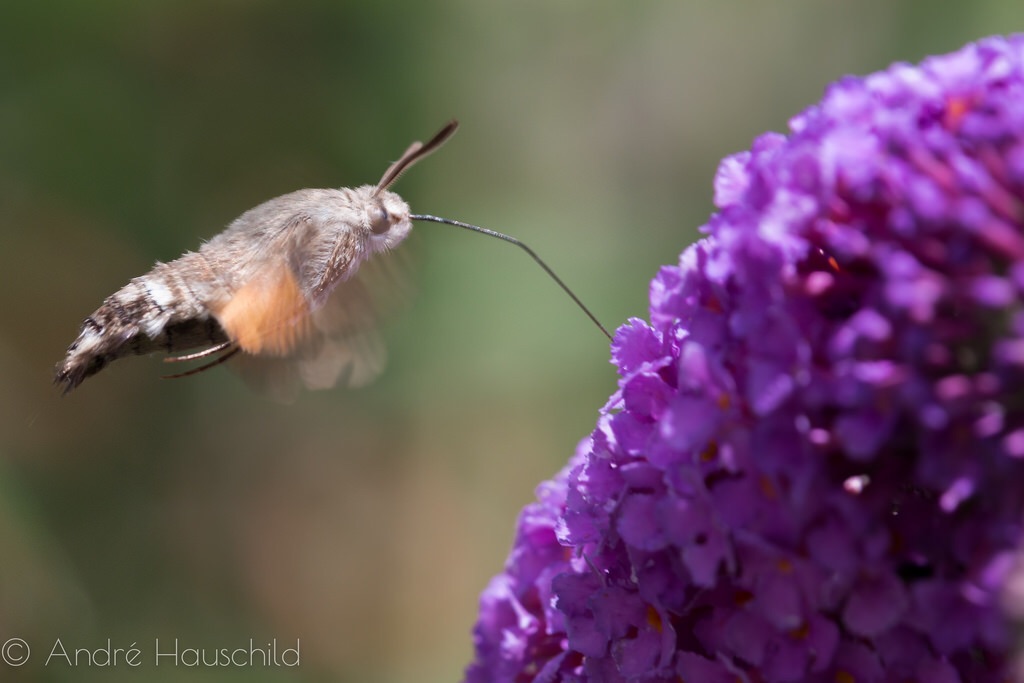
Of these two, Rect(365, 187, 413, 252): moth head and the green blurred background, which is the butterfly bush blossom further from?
the green blurred background

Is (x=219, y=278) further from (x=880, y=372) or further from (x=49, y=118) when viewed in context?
(x=49, y=118)

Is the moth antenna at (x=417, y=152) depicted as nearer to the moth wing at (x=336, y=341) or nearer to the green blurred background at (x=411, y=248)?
the moth wing at (x=336, y=341)

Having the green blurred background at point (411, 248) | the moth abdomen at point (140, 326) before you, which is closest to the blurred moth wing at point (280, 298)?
the moth abdomen at point (140, 326)

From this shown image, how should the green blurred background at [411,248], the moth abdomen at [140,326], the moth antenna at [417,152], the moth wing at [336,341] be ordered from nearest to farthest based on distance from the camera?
the moth abdomen at [140,326]
the moth wing at [336,341]
the moth antenna at [417,152]
the green blurred background at [411,248]

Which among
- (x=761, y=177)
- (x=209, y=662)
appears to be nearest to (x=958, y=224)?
(x=761, y=177)

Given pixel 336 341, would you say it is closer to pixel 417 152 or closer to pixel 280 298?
pixel 280 298

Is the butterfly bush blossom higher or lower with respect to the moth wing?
lower

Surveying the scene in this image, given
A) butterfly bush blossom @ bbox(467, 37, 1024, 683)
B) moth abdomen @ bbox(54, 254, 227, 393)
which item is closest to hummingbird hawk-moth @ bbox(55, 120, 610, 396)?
moth abdomen @ bbox(54, 254, 227, 393)
